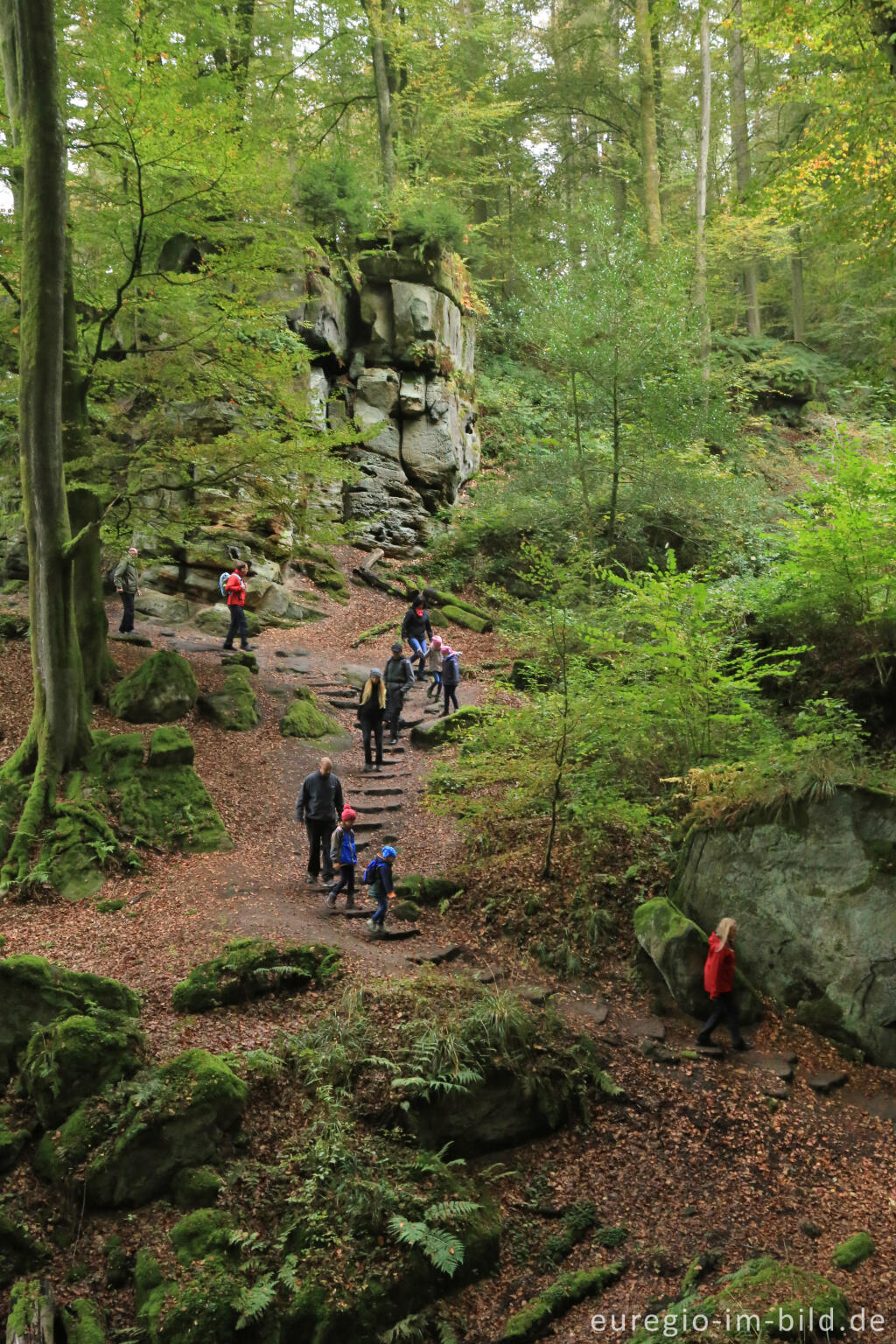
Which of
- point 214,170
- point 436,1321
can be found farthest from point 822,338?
point 436,1321

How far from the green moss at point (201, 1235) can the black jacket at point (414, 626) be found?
11.0 metres

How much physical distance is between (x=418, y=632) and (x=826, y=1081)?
33.6ft

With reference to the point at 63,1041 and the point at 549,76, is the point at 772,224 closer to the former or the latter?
the point at 549,76

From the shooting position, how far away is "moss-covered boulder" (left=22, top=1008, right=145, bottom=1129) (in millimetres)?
5359

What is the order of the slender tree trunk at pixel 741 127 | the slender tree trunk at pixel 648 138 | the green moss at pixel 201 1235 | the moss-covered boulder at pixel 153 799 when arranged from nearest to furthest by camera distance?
the green moss at pixel 201 1235
the moss-covered boulder at pixel 153 799
the slender tree trunk at pixel 648 138
the slender tree trunk at pixel 741 127

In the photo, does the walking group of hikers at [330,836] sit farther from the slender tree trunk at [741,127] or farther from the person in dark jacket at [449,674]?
the slender tree trunk at [741,127]

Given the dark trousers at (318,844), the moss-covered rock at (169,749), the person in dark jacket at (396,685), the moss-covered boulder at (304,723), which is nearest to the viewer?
the dark trousers at (318,844)

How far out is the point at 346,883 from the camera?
9102 mm

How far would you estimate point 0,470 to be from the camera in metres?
12.1

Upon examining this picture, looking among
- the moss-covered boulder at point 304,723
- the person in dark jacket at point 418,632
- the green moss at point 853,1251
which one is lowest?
the green moss at point 853,1251

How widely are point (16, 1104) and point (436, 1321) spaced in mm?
3084

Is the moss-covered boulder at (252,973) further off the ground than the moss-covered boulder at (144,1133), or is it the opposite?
the moss-covered boulder at (252,973)

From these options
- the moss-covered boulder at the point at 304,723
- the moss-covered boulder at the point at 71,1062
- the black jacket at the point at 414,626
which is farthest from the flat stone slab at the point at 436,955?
the black jacket at the point at 414,626

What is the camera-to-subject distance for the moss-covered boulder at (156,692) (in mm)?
11781
